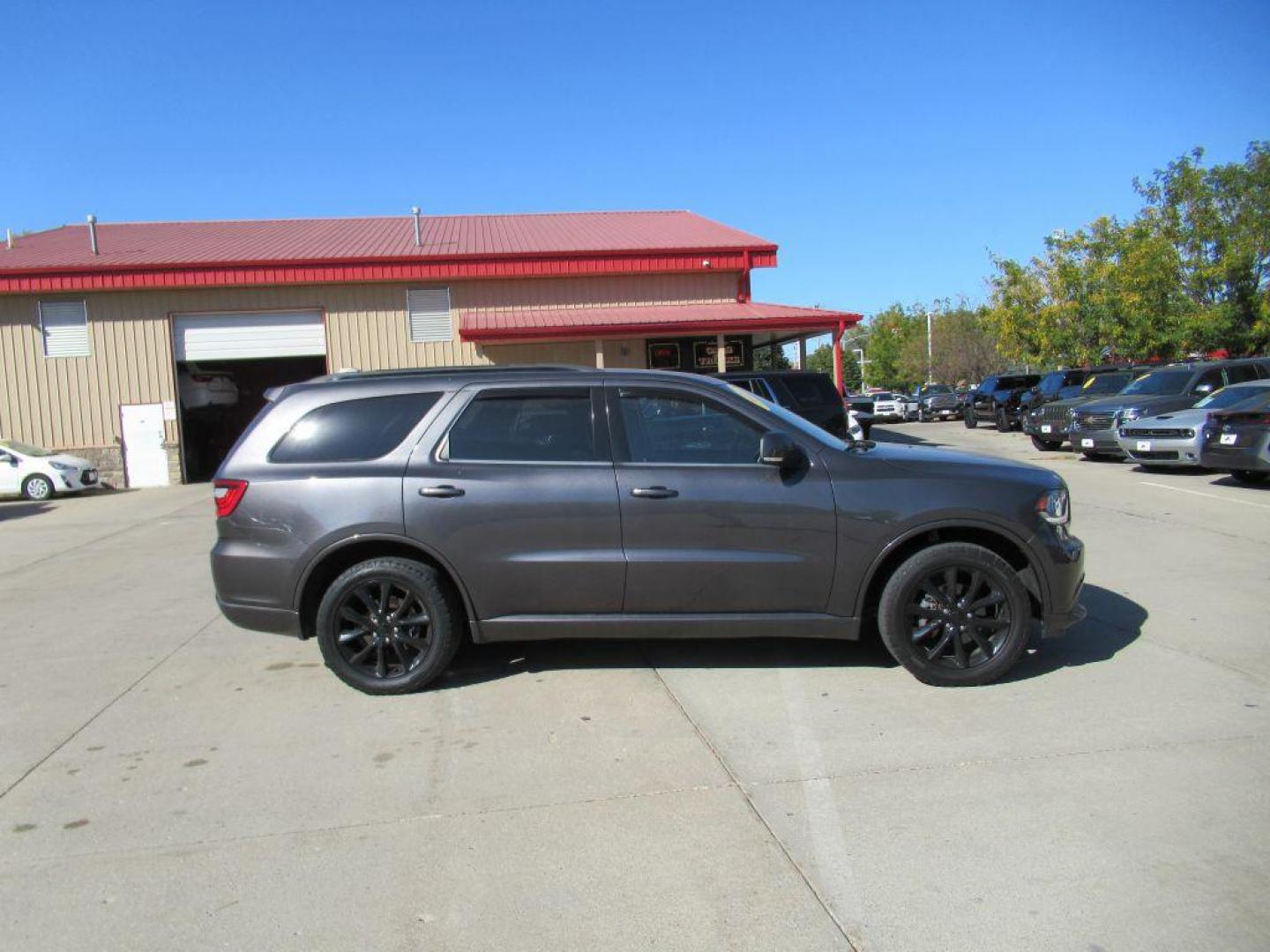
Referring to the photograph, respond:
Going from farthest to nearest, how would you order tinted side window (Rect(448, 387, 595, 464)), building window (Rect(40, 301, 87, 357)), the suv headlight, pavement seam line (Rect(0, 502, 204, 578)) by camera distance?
building window (Rect(40, 301, 87, 357)) → pavement seam line (Rect(0, 502, 204, 578)) → tinted side window (Rect(448, 387, 595, 464)) → the suv headlight

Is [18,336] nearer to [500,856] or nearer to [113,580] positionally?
[113,580]

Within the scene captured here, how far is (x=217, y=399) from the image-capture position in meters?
24.2

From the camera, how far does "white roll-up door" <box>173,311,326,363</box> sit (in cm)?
2183

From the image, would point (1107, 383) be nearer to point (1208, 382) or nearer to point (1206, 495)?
point (1208, 382)

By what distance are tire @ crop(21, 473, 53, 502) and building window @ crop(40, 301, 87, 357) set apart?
146 inches

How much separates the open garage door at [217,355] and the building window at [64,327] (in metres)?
2.03

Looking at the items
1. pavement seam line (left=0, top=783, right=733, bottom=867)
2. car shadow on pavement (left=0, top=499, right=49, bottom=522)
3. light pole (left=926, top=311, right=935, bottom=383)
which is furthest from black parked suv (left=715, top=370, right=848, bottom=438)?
light pole (left=926, top=311, right=935, bottom=383)

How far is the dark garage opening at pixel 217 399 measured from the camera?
2281cm

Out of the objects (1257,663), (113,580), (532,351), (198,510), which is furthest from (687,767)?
(532,351)

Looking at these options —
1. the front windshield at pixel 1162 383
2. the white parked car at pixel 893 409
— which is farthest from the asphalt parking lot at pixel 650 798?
the white parked car at pixel 893 409

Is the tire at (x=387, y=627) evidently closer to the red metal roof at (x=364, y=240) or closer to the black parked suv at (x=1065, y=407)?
the black parked suv at (x=1065, y=407)

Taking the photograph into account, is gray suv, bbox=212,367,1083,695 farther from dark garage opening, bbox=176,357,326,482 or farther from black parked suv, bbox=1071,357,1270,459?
dark garage opening, bbox=176,357,326,482

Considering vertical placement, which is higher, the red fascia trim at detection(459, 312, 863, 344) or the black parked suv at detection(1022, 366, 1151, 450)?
the red fascia trim at detection(459, 312, 863, 344)

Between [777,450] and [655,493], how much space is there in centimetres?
68
